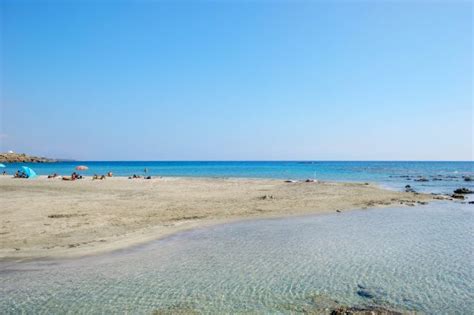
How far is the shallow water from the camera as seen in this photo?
28.8 ft

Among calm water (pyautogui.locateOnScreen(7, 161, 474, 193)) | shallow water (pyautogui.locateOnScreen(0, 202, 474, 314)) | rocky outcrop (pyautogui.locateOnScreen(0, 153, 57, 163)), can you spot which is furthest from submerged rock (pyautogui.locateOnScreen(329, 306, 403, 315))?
rocky outcrop (pyautogui.locateOnScreen(0, 153, 57, 163))

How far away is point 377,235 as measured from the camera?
16.6 metres

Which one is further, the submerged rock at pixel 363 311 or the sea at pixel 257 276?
the sea at pixel 257 276

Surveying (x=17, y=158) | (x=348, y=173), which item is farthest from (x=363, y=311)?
(x=17, y=158)

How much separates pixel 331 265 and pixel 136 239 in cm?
771

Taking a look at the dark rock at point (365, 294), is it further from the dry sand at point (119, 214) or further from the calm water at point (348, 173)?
the calm water at point (348, 173)

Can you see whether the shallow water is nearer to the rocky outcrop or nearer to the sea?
the sea

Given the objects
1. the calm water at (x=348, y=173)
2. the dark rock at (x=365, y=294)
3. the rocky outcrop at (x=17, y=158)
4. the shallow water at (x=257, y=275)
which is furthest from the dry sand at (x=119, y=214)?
the rocky outcrop at (x=17, y=158)

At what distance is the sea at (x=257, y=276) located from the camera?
870cm

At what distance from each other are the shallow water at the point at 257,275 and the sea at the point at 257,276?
1.0 inches

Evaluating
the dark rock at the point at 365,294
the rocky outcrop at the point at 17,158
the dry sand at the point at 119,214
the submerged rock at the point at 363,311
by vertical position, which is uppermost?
the rocky outcrop at the point at 17,158

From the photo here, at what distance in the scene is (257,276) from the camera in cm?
1068

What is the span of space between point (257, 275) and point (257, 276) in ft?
0.28

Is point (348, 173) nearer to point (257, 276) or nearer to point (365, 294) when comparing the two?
point (257, 276)
